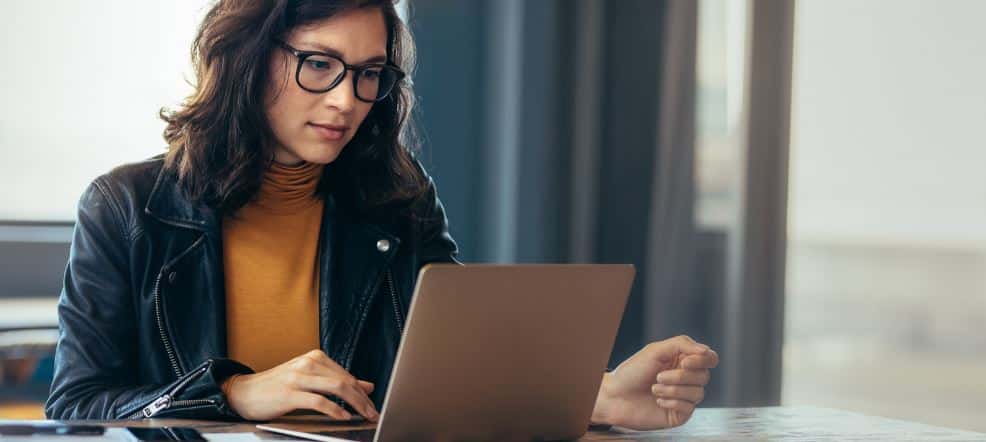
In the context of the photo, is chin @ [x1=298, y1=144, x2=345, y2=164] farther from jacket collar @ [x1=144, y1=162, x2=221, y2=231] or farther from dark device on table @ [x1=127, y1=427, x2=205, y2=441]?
dark device on table @ [x1=127, y1=427, x2=205, y2=441]

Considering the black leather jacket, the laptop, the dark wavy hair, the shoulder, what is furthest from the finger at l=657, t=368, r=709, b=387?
the shoulder

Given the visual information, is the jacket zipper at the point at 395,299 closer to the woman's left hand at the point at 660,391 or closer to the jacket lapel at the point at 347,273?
the jacket lapel at the point at 347,273

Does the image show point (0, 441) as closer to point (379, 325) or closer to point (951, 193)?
point (379, 325)

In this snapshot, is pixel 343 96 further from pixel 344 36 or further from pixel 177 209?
pixel 177 209

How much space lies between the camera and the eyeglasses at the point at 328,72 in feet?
5.71

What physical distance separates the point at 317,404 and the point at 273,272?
0.56 meters

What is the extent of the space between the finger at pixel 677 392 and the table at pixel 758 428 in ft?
0.14

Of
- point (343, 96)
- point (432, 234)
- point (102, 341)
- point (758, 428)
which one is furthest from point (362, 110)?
point (758, 428)

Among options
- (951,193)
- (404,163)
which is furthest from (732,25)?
(404,163)

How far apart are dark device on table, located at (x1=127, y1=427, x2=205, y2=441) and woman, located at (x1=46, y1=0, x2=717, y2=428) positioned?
209 mm

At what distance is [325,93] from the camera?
1754 mm

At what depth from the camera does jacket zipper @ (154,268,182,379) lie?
1682mm

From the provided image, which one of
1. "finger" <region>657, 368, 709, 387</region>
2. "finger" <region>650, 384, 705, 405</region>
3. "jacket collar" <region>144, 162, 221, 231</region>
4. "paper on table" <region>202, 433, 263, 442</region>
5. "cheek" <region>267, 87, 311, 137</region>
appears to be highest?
"cheek" <region>267, 87, 311, 137</region>

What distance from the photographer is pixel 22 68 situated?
10.1 ft
